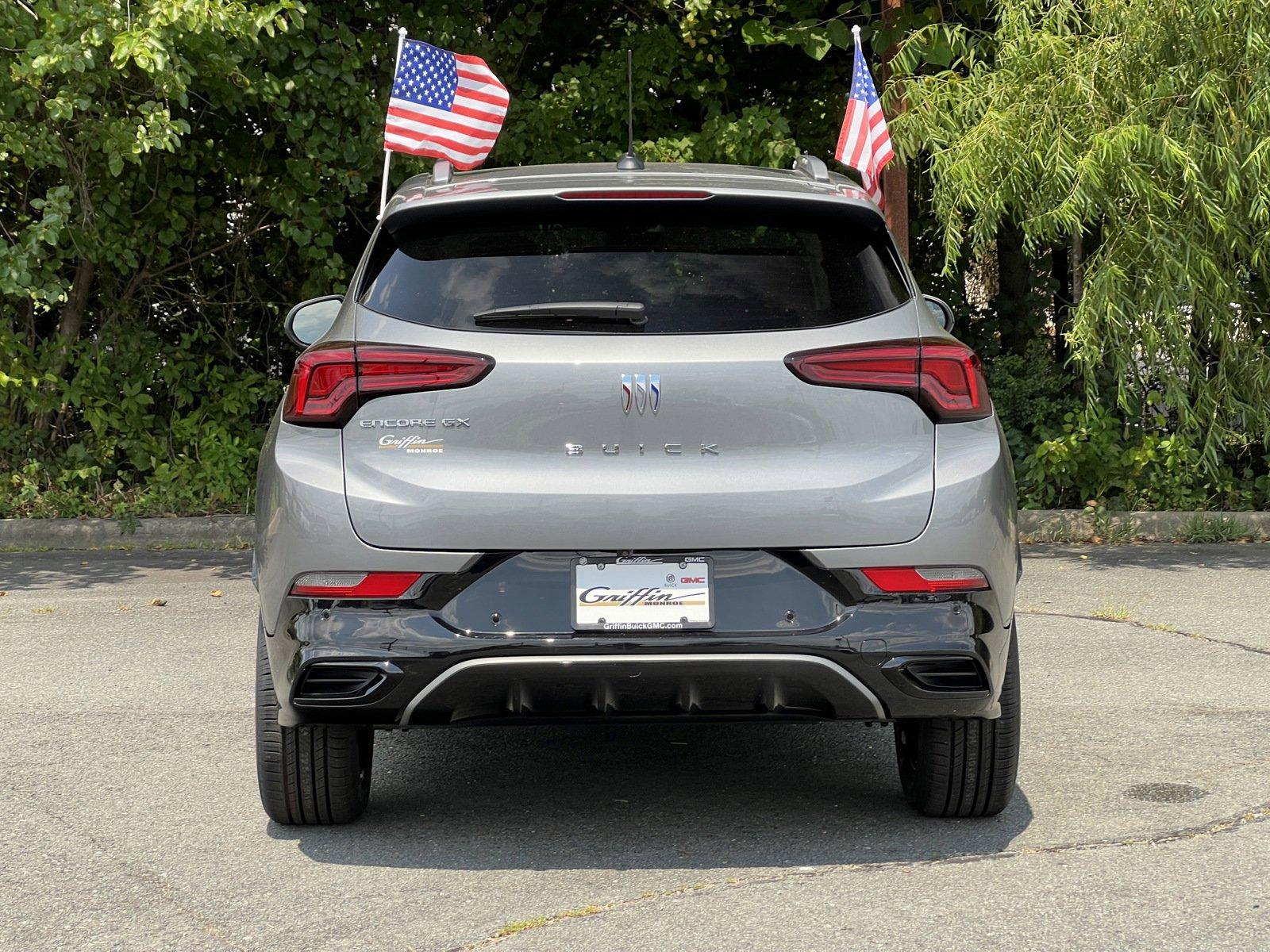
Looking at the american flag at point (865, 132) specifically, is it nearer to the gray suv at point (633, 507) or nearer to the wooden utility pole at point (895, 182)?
the wooden utility pole at point (895, 182)

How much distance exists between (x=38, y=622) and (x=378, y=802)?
384 cm

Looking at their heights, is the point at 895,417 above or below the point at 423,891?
above

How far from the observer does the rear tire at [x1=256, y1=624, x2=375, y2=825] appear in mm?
4398

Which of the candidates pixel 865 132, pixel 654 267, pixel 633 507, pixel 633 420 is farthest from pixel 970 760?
pixel 865 132

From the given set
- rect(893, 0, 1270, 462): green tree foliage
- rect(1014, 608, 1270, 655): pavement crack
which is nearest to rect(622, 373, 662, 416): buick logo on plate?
rect(1014, 608, 1270, 655): pavement crack

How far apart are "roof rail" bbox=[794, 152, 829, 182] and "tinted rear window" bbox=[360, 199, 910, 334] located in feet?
1.42

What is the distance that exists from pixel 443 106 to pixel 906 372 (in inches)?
302

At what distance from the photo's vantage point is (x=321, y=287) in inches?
494

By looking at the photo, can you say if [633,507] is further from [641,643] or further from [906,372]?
[906,372]

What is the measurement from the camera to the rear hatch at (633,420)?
13.0 ft

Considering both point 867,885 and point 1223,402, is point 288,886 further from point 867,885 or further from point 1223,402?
point 1223,402

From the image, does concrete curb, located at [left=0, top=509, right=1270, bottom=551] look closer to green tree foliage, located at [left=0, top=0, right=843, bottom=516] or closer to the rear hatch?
green tree foliage, located at [left=0, top=0, right=843, bottom=516]

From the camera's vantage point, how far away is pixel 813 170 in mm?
4910

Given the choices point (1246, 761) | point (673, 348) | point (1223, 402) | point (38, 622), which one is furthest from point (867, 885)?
point (1223, 402)
